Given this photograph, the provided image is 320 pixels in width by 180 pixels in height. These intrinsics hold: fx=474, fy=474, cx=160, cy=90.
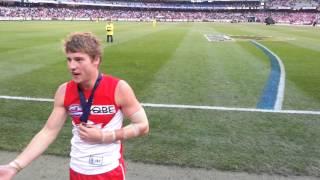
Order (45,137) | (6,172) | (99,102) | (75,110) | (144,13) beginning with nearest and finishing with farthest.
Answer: (6,172) → (99,102) → (75,110) → (45,137) → (144,13)

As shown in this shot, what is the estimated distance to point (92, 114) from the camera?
3584 mm

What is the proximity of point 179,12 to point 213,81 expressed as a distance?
5004 inches

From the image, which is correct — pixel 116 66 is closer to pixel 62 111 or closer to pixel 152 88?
pixel 152 88

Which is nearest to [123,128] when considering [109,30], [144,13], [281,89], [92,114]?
[92,114]

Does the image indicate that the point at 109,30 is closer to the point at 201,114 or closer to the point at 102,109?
the point at 201,114

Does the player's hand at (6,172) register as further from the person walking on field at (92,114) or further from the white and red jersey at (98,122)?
the white and red jersey at (98,122)

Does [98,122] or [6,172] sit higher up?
[98,122]

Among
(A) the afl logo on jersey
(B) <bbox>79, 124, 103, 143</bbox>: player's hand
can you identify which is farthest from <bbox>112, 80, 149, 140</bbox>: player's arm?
(A) the afl logo on jersey

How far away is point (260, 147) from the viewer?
7.86 m

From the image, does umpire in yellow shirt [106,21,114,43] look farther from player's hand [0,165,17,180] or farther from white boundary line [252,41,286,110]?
player's hand [0,165,17,180]

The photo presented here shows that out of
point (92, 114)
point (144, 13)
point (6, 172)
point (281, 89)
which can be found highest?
point (92, 114)

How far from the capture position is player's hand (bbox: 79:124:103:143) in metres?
3.46

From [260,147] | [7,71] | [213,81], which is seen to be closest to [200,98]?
[213,81]

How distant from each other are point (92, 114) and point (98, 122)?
0.29 ft
